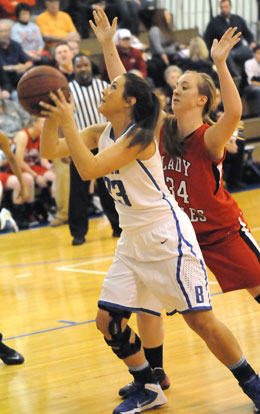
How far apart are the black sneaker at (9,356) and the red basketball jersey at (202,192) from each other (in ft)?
4.49

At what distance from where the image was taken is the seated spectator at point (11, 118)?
10.5m

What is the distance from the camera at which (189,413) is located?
3510 mm

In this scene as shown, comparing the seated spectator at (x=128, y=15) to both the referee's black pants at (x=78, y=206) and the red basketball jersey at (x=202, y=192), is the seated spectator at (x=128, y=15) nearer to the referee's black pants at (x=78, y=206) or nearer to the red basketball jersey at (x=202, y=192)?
the referee's black pants at (x=78, y=206)

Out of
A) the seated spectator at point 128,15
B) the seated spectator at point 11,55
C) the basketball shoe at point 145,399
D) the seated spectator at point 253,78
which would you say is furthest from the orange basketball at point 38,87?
the seated spectator at point 128,15

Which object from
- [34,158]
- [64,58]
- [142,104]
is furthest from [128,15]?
[142,104]

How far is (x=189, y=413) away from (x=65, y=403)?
650 millimetres

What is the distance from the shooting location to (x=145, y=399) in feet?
12.0

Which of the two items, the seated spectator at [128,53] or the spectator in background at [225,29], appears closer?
the seated spectator at [128,53]

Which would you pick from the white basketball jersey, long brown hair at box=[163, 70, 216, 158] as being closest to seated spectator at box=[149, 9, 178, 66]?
long brown hair at box=[163, 70, 216, 158]

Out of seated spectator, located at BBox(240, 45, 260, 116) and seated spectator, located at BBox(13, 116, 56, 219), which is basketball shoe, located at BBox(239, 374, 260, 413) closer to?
seated spectator, located at BBox(13, 116, 56, 219)

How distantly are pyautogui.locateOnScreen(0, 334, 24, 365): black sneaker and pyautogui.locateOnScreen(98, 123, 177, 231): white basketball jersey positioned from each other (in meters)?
1.40

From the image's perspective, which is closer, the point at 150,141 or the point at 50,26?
the point at 150,141

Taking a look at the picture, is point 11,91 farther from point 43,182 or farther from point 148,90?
point 148,90

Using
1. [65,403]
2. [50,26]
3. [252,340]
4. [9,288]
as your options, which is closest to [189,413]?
[65,403]
